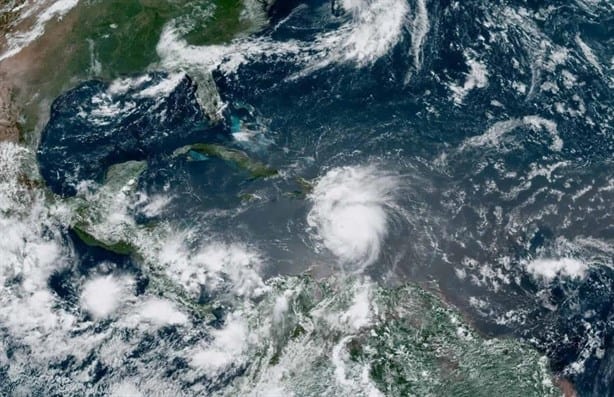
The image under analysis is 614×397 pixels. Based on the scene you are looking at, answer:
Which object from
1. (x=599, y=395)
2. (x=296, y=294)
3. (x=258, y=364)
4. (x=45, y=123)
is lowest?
(x=599, y=395)

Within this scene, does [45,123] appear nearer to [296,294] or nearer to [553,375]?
[296,294]

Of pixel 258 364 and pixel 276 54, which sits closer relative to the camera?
pixel 258 364

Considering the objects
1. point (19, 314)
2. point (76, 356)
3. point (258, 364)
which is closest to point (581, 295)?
point (258, 364)

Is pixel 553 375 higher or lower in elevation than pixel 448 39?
lower

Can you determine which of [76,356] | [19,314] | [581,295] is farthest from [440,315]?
[19,314]

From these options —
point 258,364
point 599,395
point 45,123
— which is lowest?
point 599,395

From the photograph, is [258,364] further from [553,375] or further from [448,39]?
[448,39]
